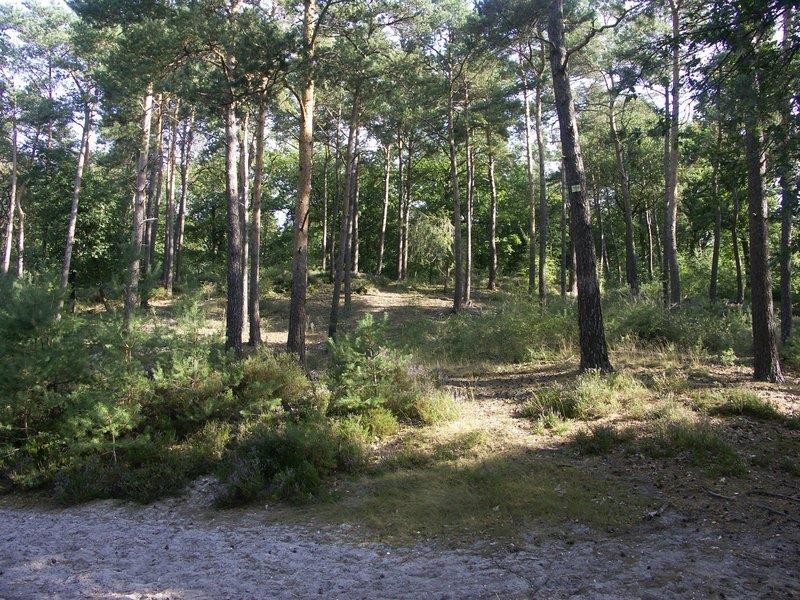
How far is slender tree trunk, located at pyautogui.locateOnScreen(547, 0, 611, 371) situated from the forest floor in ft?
6.77

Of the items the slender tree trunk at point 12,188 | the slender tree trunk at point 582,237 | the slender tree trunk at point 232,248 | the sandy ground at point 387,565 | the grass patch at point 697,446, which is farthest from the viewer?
the slender tree trunk at point 12,188

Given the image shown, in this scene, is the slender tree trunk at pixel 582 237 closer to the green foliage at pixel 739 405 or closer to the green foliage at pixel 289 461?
the green foliage at pixel 739 405

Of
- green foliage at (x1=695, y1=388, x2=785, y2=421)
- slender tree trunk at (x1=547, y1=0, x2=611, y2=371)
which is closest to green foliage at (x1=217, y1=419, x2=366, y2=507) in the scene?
slender tree trunk at (x1=547, y1=0, x2=611, y2=371)

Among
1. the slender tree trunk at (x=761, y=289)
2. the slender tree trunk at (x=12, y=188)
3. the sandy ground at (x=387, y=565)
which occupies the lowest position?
the sandy ground at (x=387, y=565)

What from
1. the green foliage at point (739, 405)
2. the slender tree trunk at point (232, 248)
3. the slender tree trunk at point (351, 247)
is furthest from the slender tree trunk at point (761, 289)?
the slender tree trunk at point (351, 247)

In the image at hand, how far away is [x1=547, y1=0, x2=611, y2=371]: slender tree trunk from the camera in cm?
963

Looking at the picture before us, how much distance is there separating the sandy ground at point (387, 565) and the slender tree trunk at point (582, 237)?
477 cm

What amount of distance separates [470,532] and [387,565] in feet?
3.14

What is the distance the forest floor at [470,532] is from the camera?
168 inches

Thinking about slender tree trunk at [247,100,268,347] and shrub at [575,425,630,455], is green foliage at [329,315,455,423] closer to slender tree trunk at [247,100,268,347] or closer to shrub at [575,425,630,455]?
shrub at [575,425,630,455]

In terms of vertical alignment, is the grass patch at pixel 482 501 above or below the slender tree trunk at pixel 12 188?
below

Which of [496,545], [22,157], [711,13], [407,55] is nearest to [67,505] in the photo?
[496,545]

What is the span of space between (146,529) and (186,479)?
129 cm

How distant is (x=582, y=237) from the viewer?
966 centimetres
